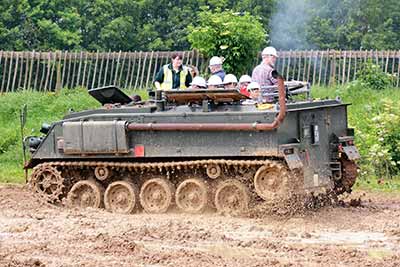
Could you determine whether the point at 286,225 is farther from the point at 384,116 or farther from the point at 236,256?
the point at 384,116

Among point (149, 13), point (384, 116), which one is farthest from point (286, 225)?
point (149, 13)

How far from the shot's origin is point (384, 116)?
68.6 ft

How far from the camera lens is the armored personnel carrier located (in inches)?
620

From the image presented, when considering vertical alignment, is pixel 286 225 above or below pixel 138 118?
below

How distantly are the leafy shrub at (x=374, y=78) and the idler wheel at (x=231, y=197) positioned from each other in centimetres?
950

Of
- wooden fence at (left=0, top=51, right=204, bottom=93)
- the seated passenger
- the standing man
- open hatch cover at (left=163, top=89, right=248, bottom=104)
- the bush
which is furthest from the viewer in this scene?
wooden fence at (left=0, top=51, right=204, bottom=93)

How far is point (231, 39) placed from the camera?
25.5 metres

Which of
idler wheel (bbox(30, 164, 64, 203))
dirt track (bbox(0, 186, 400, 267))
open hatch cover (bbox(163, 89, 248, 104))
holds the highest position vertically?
open hatch cover (bbox(163, 89, 248, 104))

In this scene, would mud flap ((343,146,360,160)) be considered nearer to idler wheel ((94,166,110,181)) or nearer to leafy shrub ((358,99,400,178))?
leafy shrub ((358,99,400,178))

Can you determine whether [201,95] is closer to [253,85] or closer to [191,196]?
[253,85]

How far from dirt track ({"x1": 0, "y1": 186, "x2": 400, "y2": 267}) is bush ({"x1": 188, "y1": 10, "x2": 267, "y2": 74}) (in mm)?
8721

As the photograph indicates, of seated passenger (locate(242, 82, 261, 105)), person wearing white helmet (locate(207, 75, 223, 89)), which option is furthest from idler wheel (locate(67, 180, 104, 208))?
seated passenger (locate(242, 82, 261, 105))

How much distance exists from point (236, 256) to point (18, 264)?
244 centimetres

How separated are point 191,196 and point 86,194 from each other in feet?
6.06
